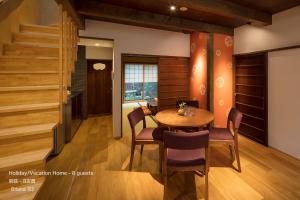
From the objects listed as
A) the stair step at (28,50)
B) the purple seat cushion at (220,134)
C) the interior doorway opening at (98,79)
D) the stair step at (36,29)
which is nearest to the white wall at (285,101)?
the purple seat cushion at (220,134)

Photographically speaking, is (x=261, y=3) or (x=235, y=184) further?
(x=261, y=3)

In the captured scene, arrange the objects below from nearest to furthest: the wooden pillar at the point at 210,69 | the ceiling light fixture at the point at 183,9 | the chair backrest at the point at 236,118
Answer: the chair backrest at the point at 236,118 < the ceiling light fixture at the point at 183,9 < the wooden pillar at the point at 210,69

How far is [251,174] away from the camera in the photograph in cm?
242

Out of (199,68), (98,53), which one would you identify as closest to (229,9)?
(199,68)

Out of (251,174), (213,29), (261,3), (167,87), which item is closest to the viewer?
(251,174)

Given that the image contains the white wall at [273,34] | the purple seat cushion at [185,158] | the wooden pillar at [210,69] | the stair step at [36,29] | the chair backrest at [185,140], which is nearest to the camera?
the chair backrest at [185,140]

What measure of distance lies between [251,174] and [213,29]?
2956 millimetres

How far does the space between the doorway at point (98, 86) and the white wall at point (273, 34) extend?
13.4 ft

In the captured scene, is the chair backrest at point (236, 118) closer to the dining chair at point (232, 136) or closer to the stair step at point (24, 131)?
the dining chair at point (232, 136)

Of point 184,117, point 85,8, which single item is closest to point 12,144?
point 184,117

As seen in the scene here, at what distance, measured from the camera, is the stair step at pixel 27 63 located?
2.36 m

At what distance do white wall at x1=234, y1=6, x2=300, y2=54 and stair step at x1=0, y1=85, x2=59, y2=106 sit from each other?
11.9ft

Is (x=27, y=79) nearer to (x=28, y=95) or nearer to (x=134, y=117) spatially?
(x=28, y=95)

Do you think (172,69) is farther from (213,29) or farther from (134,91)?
(134,91)
